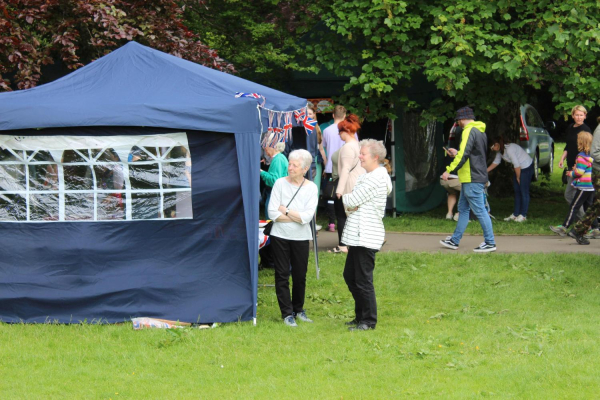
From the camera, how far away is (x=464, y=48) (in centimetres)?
1267

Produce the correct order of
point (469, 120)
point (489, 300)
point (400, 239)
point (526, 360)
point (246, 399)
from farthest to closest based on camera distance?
point (400, 239), point (469, 120), point (489, 300), point (526, 360), point (246, 399)

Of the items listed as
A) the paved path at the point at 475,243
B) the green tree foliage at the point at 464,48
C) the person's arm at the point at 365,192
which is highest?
the green tree foliage at the point at 464,48

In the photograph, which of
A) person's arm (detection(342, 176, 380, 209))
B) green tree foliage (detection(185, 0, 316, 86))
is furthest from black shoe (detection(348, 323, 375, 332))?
green tree foliage (detection(185, 0, 316, 86))

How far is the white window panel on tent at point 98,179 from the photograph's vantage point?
24.9 feet

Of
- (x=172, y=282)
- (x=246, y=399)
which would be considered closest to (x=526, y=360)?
(x=246, y=399)

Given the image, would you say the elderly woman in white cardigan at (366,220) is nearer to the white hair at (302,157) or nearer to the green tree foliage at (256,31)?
the white hair at (302,157)

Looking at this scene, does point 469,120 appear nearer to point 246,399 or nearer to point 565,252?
point 565,252

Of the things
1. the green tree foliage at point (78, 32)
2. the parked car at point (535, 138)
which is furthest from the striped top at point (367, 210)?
the parked car at point (535, 138)

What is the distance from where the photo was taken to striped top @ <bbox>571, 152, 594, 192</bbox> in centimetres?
1165

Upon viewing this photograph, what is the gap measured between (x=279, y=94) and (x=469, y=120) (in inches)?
118

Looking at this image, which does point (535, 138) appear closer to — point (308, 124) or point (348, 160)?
point (348, 160)

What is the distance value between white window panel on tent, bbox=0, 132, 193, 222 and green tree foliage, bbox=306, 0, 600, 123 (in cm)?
655

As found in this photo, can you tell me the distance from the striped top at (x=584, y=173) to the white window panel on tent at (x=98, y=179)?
652 cm

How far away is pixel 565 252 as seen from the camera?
11117 millimetres
